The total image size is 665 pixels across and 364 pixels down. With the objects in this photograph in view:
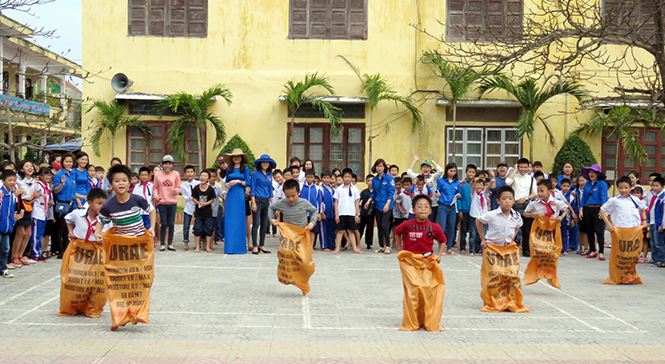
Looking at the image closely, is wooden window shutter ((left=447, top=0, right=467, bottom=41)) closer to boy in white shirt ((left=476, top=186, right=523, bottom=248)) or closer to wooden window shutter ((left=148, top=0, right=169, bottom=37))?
wooden window shutter ((left=148, top=0, right=169, bottom=37))

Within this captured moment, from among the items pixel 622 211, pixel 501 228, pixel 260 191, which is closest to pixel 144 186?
pixel 260 191

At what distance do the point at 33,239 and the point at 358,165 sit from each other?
11.5 meters

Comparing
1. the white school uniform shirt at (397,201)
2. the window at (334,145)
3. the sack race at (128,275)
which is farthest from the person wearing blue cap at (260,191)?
the window at (334,145)

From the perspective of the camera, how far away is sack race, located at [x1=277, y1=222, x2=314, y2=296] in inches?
357

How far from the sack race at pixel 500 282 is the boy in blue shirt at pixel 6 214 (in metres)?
6.97

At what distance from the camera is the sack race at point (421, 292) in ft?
23.5

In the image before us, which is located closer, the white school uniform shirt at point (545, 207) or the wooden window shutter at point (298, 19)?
the white school uniform shirt at point (545, 207)

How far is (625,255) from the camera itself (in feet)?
35.1

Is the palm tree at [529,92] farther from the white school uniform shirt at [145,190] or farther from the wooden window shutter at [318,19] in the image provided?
the white school uniform shirt at [145,190]

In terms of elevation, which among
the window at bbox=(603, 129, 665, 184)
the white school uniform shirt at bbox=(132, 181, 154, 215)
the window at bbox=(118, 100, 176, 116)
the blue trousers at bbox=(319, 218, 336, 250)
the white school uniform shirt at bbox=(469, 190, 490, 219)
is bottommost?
the blue trousers at bbox=(319, 218, 336, 250)

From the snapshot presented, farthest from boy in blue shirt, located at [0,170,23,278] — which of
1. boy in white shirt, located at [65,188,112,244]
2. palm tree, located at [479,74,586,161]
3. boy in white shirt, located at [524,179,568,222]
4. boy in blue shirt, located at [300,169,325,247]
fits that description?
palm tree, located at [479,74,586,161]

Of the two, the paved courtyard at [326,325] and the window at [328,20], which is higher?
the window at [328,20]

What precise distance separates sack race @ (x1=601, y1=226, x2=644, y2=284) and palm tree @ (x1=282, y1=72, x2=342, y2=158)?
434 inches

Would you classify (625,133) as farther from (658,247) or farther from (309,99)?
(309,99)
